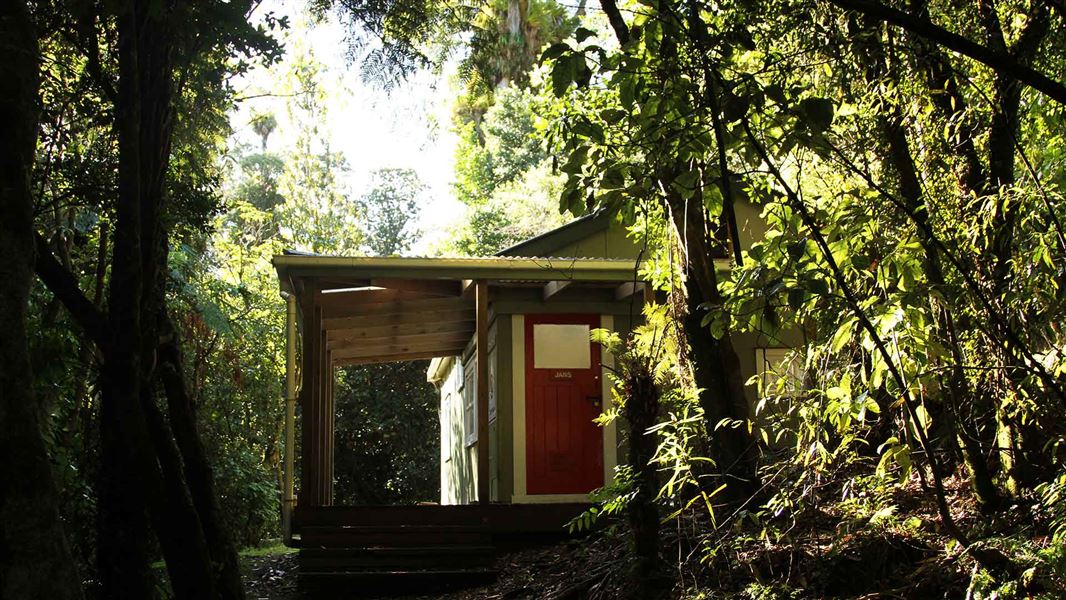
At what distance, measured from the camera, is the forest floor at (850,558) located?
3.93 metres

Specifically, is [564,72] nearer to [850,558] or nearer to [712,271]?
[850,558]

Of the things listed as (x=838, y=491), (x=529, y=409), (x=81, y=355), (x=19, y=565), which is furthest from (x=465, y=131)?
(x=19, y=565)

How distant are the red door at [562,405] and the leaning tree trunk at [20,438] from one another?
24.4 feet

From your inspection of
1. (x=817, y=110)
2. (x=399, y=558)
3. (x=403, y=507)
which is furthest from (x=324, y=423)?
(x=817, y=110)

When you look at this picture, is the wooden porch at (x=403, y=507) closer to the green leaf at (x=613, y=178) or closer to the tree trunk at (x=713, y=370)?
the tree trunk at (x=713, y=370)

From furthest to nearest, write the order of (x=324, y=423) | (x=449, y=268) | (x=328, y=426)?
1. (x=328, y=426)
2. (x=324, y=423)
3. (x=449, y=268)

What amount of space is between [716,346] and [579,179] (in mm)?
2926

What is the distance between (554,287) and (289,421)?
316 cm

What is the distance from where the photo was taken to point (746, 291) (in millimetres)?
3471

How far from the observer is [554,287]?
1020 centimetres

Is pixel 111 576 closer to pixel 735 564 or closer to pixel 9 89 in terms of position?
pixel 9 89

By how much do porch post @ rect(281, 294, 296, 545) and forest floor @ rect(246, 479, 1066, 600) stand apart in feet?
13.1

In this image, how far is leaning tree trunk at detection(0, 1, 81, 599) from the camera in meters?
3.24

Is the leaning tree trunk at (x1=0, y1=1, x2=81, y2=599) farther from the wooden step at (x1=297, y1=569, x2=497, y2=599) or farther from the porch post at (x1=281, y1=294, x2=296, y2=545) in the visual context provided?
the porch post at (x1=281, y1=294, x2=296, y2=545)
